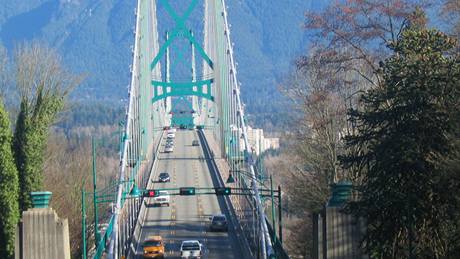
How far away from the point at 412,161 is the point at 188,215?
44034 millimetres

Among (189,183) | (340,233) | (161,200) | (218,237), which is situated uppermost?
(340,233)

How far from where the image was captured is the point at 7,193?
39.8 metres

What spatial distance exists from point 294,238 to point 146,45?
48443mm

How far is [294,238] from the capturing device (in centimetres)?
6444

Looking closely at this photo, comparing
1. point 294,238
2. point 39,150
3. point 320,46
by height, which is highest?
point 320,46

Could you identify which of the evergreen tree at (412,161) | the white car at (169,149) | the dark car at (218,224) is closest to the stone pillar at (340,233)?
the evergreen tree at (412,161)

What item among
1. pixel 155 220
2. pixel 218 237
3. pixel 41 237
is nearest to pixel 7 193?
pixel 41 237

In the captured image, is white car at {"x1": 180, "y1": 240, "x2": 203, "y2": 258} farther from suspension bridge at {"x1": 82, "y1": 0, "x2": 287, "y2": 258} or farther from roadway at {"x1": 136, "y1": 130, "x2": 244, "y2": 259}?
suspension bridge at {"x1": 82, "y1": 0, "x2": 287, "y2": 258}

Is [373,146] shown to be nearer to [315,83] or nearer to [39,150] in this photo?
[39,150]

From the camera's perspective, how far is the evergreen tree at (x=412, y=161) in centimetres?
2902

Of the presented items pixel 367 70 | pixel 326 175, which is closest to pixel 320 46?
pixel 367 70

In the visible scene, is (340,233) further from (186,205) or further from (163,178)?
(163,178)

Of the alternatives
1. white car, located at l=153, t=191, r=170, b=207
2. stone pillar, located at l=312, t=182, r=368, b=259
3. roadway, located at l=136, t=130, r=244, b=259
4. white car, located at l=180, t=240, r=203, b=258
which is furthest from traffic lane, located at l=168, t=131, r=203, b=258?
stone pillar, located at l=312, t=182, r=368, b=259

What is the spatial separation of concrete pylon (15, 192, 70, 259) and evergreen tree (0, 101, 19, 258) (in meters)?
5.68
